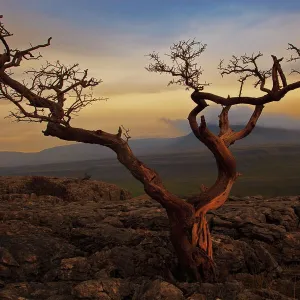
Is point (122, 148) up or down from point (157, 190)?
up

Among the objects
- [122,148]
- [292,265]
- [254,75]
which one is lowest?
[292,265]

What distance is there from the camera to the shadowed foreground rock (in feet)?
45.5

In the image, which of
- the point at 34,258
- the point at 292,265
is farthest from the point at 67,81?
the point at 292,265

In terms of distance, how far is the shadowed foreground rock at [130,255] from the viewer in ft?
45.5

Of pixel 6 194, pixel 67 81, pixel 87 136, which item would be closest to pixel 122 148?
pixel 87 136

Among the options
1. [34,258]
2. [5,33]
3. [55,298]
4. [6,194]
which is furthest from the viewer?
[6,194]

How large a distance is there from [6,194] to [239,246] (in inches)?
860

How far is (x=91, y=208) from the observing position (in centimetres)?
2631

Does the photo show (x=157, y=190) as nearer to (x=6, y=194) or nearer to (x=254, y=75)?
(x=254, y=75)

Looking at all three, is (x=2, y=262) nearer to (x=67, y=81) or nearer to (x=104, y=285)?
(x=104, y=285)

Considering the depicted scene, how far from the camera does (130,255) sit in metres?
16.9

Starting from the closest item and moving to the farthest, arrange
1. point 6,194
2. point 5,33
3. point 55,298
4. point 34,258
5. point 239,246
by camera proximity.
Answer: point 55,298 < point 5,33 < point 34,258 < point 239,246 < point 6,194

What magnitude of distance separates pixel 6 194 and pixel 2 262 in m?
18.7

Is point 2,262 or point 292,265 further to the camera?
point 292,265
